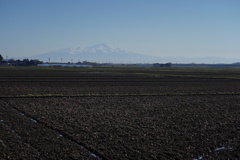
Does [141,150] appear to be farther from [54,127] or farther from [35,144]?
[54,127]

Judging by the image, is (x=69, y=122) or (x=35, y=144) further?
(x=69, y=122)

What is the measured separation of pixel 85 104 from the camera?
22266 mm

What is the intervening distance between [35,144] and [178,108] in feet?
A: 39.5

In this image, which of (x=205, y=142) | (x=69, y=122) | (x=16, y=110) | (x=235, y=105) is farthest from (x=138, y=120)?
(x=235, y=105)

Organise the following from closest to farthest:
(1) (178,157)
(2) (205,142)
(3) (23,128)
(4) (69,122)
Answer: (1) (178,157) < (2) (205,142) < (3) (23,128) < (4) (69,122)

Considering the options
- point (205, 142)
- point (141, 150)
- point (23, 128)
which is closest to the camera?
point (141, 150)

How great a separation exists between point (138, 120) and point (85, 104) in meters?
6.65

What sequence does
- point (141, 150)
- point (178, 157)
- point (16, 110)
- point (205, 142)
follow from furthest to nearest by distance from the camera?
1. point (16, 110)
2. point (205, 142)
3. point (141, 150)
4. point (178, 157)

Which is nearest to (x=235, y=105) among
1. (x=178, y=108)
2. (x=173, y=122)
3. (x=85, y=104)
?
(x=178, y=108)

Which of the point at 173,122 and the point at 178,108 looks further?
the point at 178,108

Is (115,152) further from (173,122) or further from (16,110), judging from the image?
(16,110)

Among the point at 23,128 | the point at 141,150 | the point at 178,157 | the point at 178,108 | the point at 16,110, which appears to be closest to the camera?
the point at 178,157

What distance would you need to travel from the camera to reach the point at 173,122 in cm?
1617

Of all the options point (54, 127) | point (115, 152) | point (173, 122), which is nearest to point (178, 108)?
point (173, 122)
